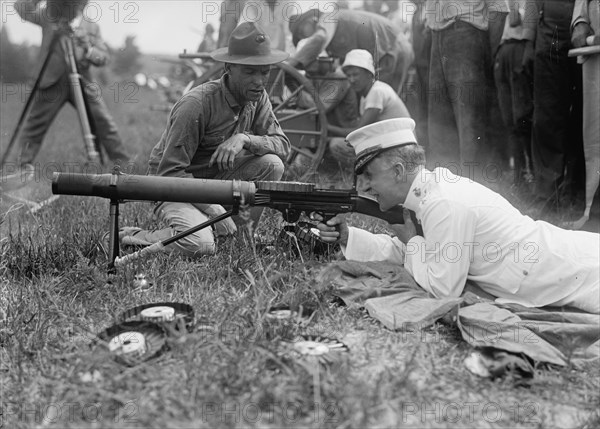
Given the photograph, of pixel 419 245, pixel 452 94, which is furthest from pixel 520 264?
pixel 452 94

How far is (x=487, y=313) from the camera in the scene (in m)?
2.97

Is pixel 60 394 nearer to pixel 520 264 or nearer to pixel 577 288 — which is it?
pixel 520 264

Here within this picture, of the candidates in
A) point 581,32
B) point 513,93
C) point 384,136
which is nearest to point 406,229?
point 384,136

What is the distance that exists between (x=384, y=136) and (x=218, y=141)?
1428 millimetres

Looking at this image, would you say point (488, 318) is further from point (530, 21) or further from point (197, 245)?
point (530, 21)

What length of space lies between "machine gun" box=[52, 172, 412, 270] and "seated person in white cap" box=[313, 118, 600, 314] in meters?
0.18

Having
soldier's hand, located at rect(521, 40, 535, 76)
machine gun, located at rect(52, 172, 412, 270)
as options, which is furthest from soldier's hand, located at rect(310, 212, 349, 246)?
soldier's hand, located at rect(521, 40, 535, 76)

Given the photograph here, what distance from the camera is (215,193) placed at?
340cm

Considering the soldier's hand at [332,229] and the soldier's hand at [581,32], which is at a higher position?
the soldier's hand at [581,32]

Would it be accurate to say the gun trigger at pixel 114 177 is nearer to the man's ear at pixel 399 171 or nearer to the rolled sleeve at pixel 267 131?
the rolled sleeve at pixel 267 131

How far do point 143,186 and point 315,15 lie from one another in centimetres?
485

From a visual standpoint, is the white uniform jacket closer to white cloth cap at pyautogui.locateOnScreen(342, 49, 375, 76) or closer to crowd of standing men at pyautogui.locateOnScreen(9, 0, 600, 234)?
crowd of standing men at pyautogui.locateOnScreen(9, 0, 600, 234)

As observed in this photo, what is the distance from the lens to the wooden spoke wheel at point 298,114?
6719mm

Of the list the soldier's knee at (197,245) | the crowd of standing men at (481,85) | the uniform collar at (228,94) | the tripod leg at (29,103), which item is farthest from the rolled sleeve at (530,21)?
the tripod leg at (29,103)
